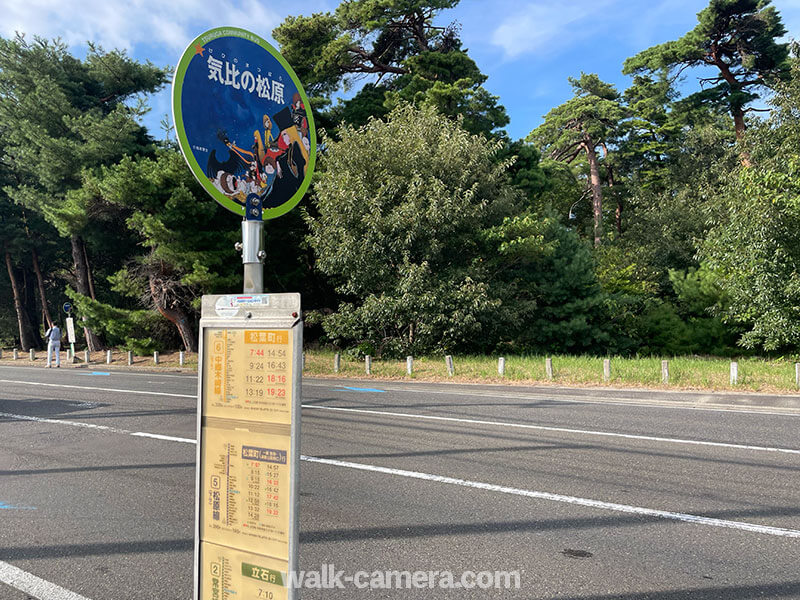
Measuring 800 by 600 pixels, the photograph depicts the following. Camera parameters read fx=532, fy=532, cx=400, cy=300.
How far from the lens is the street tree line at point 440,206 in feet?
65.3

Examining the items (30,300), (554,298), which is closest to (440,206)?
(554,298)

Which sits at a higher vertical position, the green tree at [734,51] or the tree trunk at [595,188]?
the green tree at [734,51]

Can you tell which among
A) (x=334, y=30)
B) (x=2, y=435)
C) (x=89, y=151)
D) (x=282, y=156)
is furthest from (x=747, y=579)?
(x=334, y=30)

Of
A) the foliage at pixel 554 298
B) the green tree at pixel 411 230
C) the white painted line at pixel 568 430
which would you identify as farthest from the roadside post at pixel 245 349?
the foliage at pixel 554 298

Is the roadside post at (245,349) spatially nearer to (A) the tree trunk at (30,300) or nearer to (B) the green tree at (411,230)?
(B) the green tree at (411,230)

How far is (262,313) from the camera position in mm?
2275

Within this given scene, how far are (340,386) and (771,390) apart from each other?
10255 mm

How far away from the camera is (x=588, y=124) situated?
116 feet

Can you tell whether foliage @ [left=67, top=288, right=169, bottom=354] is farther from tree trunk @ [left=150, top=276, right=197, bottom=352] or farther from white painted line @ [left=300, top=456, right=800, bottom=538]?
white painted line @ [left=300, top=456, right=800, bottom=538]

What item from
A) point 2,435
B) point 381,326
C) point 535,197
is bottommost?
point 2,435

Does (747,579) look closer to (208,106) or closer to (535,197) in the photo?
(208,106)

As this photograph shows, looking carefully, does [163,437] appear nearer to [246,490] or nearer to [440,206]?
[246,490]

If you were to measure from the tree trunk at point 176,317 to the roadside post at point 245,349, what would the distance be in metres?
24.8

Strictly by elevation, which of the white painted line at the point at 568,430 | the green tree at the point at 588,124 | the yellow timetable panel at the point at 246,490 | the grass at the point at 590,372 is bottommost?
the white painted line at the point at 568,430
